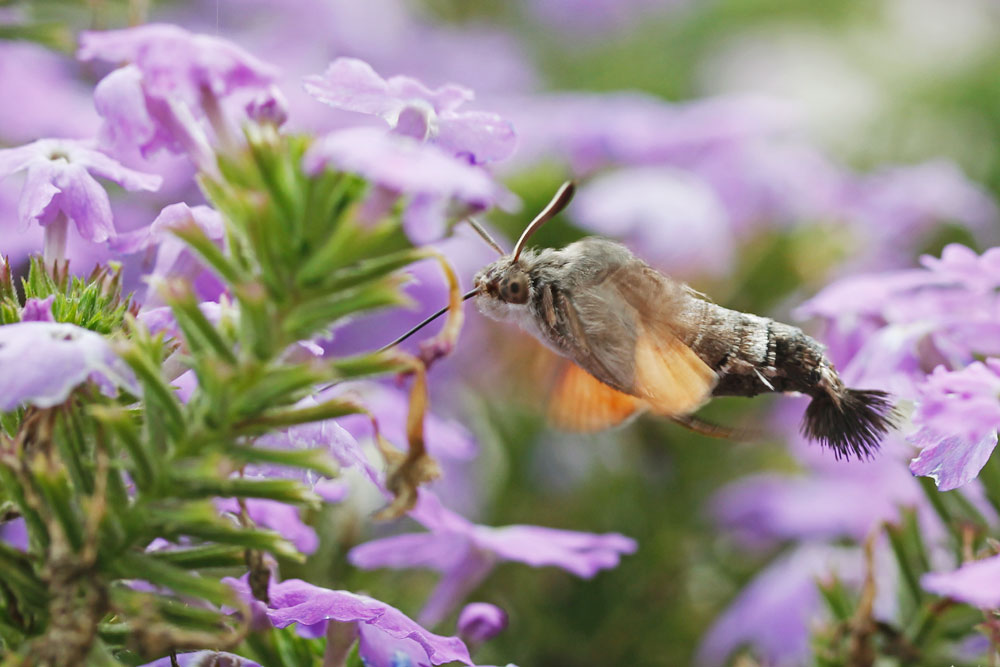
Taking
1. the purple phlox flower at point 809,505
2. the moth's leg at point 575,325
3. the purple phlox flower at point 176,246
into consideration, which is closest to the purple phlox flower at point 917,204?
the purple phlox flower at point 809,505

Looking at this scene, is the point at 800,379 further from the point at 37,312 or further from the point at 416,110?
the point at 37,312

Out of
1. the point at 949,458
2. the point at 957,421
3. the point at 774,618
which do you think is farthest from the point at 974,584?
the point at 774,618

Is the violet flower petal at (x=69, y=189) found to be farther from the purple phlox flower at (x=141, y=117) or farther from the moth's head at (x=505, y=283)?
the moth's head at (x=505, y=283)

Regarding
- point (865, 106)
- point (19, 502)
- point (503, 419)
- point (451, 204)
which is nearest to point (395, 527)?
point (503, 419)

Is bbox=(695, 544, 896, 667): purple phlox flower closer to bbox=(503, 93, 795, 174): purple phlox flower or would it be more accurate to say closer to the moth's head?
the moth's head

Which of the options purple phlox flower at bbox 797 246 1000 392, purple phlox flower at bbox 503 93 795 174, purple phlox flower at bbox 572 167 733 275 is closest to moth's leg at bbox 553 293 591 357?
purple phlox flower at bbox 797 246 1000 392

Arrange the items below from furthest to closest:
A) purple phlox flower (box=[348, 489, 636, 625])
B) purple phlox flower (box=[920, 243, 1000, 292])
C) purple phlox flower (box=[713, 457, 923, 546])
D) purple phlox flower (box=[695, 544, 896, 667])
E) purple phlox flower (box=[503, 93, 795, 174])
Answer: purple phlox flower (box=[503, 93, 795, 174])
purple phlox flower (box=[713, 457, 923, 546])
purple phlox flower (box=[695, 544, 896, 667])
purple phlox flower (box=[348, 489, 636, 625])
purple phlox flower (box=[920, 243, 1000, 292])
